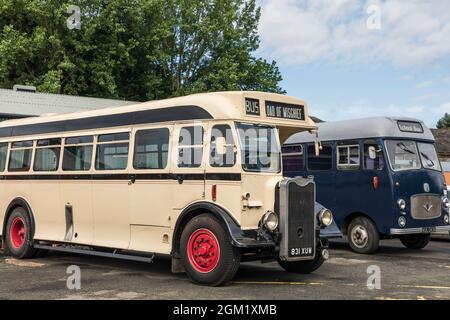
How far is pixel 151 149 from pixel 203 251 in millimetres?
2128

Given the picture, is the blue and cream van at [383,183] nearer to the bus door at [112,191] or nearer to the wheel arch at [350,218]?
the wheel arch at [350,218]

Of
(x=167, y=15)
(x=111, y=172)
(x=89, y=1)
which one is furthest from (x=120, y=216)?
(x=167, y=15)

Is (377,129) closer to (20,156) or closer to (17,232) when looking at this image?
(20,156)

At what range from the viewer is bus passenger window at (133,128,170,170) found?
33.2 feet

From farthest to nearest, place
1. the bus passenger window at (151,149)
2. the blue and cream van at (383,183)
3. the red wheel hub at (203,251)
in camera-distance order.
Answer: the blue and cream van at (383,183)
the bus passenger window at (151,149)
the red wheel hub at (203,251)

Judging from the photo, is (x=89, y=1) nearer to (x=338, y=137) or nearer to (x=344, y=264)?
(x=338, y=137)

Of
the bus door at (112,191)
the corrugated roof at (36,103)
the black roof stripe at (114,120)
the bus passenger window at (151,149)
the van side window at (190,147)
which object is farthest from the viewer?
the corrugated roof at (36,103)

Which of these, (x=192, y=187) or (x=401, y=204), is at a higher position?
(x=192, y=187)

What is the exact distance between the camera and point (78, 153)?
39.4 ft

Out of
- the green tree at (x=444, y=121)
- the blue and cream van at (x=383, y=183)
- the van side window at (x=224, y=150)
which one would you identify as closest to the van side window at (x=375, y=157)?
the blue and cream van at (x=383, y=183)

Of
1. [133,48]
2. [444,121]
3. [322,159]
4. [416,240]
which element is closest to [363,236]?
[416,240]

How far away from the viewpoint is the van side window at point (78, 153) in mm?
11719

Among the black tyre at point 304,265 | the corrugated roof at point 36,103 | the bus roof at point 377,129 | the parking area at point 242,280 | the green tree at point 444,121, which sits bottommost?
the parking area at point 242,280

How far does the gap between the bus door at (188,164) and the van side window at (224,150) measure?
0.14 m
